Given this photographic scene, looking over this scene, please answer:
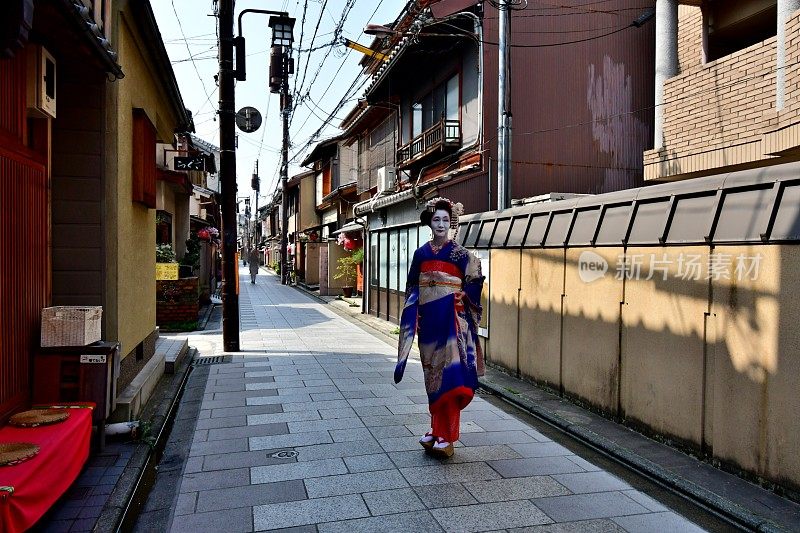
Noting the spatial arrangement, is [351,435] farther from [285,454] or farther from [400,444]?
[285,454]

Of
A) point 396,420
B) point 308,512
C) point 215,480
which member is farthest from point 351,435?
point 308,512

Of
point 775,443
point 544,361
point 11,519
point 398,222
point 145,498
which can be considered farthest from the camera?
point 398,222

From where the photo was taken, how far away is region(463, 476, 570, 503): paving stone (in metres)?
4.79

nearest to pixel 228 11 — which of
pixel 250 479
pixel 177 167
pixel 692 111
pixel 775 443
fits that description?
pixel 177 167

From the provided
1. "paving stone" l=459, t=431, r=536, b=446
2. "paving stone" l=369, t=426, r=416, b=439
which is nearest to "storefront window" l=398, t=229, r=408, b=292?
"paving stone" l=369, t=426, r=416, b=439

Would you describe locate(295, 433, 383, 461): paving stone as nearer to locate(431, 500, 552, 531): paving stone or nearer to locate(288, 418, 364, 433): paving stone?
locate(288, 418, 364, 433): paving stone

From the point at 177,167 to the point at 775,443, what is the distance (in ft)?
30.2

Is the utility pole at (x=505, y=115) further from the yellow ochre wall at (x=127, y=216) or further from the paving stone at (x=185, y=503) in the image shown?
the paving stone at (x=185, y=503)

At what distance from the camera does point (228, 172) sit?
12438 mm

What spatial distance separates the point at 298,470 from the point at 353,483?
61 centimetres

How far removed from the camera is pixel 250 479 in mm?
5113

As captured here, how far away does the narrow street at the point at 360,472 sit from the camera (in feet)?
14.3

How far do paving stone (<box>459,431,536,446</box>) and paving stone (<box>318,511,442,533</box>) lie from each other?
1.99 meters

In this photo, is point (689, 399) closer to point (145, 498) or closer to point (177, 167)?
point (145, 498)
